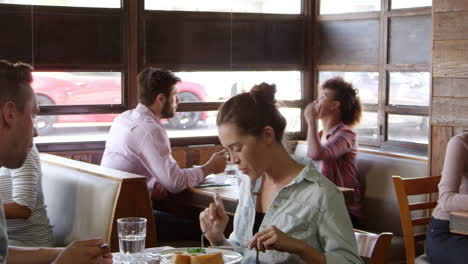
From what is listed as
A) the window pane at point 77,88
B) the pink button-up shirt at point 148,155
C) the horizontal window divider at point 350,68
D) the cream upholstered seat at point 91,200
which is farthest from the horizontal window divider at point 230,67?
the cream upholstered seat at point 91,200

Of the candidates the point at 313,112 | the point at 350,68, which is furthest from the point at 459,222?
the point at 350,68

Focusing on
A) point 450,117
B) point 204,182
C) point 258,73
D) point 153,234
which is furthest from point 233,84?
point 153,234

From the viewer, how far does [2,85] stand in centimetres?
218

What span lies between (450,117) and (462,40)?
488 mm

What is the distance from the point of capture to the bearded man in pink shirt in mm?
4320

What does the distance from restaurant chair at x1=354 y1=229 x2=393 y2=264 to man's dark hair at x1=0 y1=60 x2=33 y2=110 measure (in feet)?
4.13

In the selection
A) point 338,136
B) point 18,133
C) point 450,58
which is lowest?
point 338,136

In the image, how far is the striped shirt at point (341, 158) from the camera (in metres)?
4.78

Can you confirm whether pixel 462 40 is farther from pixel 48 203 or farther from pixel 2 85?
pixel 2 85

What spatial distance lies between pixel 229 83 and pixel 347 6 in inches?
45.9

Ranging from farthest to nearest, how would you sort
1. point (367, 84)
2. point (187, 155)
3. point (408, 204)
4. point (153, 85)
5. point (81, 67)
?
point (367, 84) < point (187, 155) < point (81, 67) < point (153, 85) < point (408, 204)

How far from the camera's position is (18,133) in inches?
82.9

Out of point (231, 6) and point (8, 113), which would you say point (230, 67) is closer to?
point (231, 6)

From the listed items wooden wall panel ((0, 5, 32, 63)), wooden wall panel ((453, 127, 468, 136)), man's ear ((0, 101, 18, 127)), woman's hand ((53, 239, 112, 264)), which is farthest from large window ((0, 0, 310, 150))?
man's ear ((0, 101, 18, 127))
